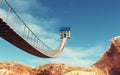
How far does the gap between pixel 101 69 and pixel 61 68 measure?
15.7m

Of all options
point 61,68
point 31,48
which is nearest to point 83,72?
point 61,68

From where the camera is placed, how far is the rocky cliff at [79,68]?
68.5 m

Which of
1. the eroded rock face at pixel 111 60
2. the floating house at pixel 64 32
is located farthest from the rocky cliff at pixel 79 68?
the floating house at pixel 64 32

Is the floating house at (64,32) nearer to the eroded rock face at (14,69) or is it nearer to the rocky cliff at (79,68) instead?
the rocky cliff at (79,68)

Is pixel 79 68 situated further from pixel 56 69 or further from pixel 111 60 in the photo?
pixel 111 60

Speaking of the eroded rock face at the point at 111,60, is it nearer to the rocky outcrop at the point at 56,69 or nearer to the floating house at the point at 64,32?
the rocky outcrop at the point at 56,69

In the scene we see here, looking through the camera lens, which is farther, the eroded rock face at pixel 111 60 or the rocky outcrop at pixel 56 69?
the eroded rock face at pixel 111 60

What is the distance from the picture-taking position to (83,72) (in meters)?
64.2

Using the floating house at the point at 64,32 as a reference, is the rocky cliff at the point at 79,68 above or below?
below

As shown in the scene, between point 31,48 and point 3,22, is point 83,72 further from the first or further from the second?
point 3,22

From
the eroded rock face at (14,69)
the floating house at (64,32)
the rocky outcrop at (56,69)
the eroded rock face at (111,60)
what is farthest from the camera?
the floating house at (64,32)

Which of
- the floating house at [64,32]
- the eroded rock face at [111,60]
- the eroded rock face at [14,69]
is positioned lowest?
the eroded rock face at [14,69]

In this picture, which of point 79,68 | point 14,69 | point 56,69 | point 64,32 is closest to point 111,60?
point 79,68

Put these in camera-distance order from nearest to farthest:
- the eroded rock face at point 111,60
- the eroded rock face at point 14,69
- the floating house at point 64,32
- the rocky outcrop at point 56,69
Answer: the eroded rock face at point 14,69 → the rocky outcrop at point 56,69 → the eroded rock face at point 111,60 → the floating house at point 64,32
